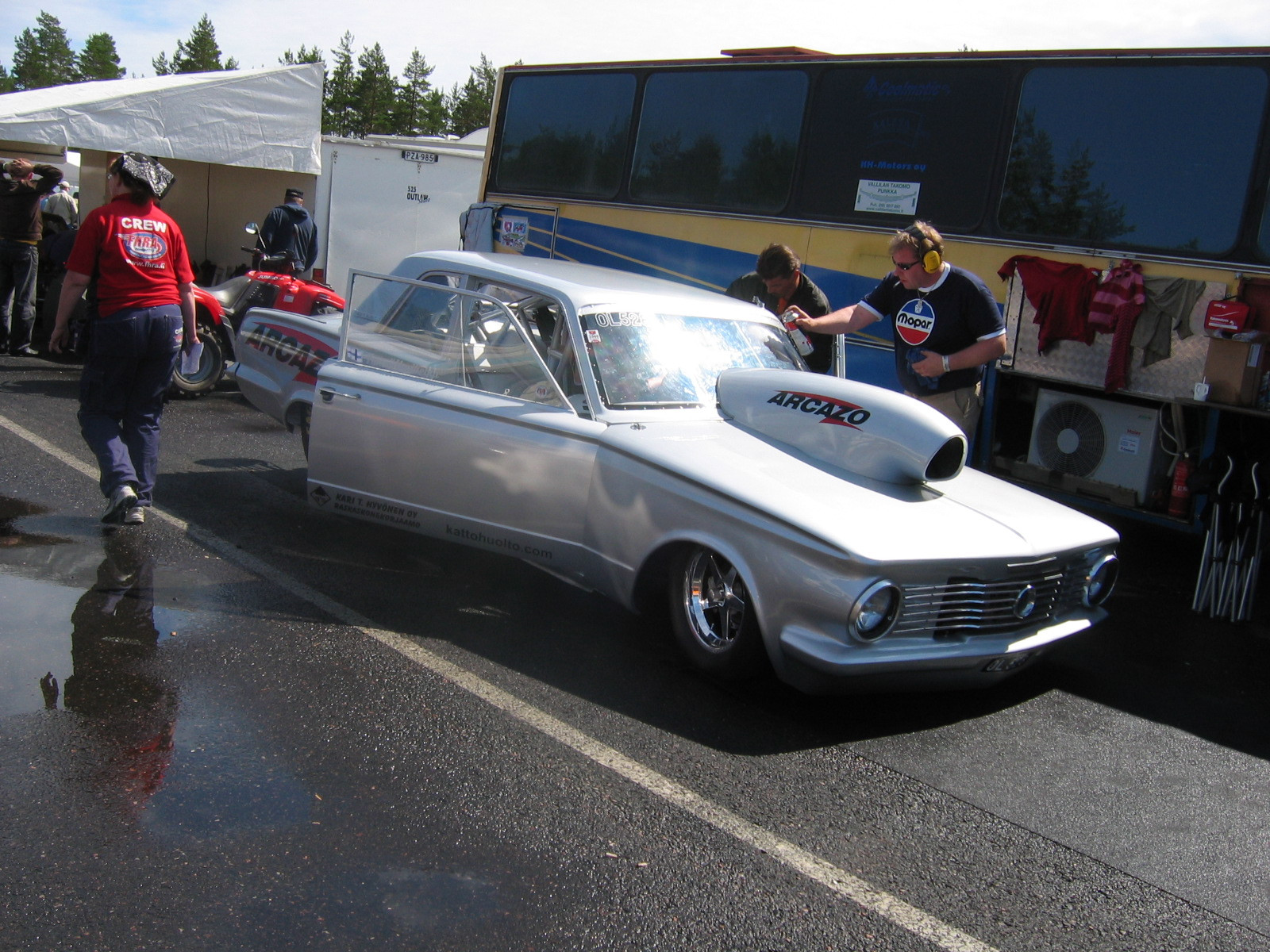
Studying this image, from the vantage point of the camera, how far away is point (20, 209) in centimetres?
1129

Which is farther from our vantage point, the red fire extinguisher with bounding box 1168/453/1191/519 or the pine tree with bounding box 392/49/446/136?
the pine tree with bounding box 392/49/446/136

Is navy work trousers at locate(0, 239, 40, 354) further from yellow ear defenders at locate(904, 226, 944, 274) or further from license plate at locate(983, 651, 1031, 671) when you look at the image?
license plate at locate(983, 651, 1031, 671)

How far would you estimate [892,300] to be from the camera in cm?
638

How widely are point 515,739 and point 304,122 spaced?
12.2 m

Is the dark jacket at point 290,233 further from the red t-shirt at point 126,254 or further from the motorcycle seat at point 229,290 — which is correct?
the red t-shirt at point 126,254

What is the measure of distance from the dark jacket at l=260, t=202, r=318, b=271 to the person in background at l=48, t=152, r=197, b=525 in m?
7.14

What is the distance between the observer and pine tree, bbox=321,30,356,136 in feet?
234

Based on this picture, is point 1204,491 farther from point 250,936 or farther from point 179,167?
point 179,167

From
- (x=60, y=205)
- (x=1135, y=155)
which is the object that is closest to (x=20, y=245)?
(x=60, y=205)

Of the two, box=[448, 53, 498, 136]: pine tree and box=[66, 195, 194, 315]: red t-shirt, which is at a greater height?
box=[448, 53, 498, 136]: pine tree

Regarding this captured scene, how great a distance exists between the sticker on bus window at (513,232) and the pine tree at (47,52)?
385 feet

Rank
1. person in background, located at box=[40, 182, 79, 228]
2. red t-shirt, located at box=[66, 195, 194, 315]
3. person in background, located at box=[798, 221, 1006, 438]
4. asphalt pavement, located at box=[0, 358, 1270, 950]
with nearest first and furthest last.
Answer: asphalt pavement, located at box=[0, 358, 1270, 950] < red t-shirt, located at box=[66, 195, 194, 315] < person in background, located at box=[798, 221, 1006, 438] < person in background, located at box=[40, 182, 79, 228]

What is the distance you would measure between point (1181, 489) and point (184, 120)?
11.7 meters

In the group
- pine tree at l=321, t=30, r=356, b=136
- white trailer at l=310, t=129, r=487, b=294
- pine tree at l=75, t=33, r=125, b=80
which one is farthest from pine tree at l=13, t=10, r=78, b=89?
white trailer at l=310, t=129, r=487, b=294
